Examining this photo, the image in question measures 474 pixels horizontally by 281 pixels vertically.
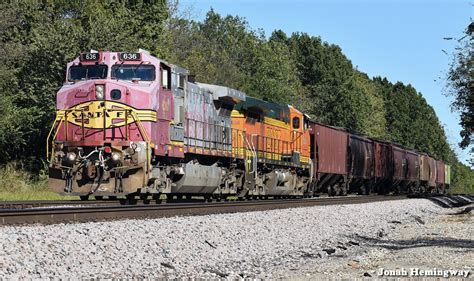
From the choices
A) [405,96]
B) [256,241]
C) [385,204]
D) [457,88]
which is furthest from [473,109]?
[405,96]

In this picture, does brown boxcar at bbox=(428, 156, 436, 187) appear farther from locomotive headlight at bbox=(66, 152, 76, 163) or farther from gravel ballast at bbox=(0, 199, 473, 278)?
locomotive headlight at bbox=(66, 152, 76, 163)

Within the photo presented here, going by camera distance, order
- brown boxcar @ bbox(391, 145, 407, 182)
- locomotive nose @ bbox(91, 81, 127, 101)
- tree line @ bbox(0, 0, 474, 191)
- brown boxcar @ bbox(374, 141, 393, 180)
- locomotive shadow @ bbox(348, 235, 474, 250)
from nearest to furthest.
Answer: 1. locomotive shadow @ bbox(348, 235, 474, 250)
2. locomotive nose @ bbox(91, 81, 127, 101)
3. tree line @ bbox(0, 0, 474, 191)
4. brown boxcar @ bbox(374, 141, 393, 180)
5. brown boxcar @ bbox(391, 145, 407, 182)

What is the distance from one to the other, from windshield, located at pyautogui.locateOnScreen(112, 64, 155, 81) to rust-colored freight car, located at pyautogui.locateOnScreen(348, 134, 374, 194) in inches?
914

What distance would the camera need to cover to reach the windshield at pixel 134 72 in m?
18.8

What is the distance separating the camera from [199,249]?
1214cm

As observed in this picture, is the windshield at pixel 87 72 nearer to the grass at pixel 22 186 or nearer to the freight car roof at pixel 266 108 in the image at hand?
the grass at pixel 22 186

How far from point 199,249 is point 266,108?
1717 centimetres

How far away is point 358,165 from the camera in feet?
138

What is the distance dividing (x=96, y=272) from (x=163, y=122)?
1034 centimetres

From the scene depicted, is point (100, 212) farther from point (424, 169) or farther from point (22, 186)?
point (424, 169)

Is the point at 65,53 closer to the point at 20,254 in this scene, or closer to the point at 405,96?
the point at 20,254

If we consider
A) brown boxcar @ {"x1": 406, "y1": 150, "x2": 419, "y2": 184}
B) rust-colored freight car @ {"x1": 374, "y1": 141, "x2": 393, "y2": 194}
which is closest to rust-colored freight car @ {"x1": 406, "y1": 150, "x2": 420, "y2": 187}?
brown boxcar @ {"x1": 406, "y1": 150, "x2": 419, "y2": 184}

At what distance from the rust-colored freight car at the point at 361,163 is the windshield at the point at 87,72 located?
78.3 ft

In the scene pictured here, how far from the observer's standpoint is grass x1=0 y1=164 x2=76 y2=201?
2630 cm
